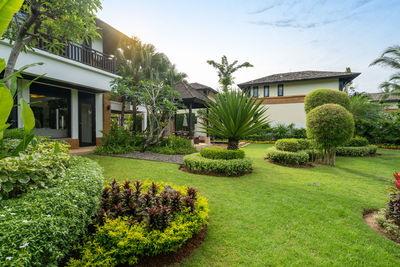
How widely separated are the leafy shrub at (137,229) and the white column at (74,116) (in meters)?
9.74

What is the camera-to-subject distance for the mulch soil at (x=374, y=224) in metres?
2.99

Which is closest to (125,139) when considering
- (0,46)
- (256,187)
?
(0,46)

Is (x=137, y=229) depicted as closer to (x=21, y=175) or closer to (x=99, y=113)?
(x=21, y=175)

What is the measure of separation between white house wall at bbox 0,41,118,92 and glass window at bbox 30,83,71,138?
5.78 feet

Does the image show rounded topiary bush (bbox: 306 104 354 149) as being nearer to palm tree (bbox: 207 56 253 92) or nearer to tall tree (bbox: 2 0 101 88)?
tall tree (bbox: 2 0 101 88)

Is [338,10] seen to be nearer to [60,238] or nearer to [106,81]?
[60,238]

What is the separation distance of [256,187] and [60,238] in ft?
15.1

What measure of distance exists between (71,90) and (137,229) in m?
11.4

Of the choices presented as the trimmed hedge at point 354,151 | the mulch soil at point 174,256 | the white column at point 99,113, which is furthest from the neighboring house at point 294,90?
the mulch soil at point 174,256

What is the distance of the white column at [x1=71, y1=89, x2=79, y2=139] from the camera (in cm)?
1078

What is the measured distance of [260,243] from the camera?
271 centimetres

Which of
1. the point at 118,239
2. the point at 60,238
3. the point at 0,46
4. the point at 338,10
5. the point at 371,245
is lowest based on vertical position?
the point at 371,245

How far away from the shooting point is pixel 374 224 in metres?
3.41

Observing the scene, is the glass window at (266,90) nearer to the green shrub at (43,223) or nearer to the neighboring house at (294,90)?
the neighboring house at (294,90)
